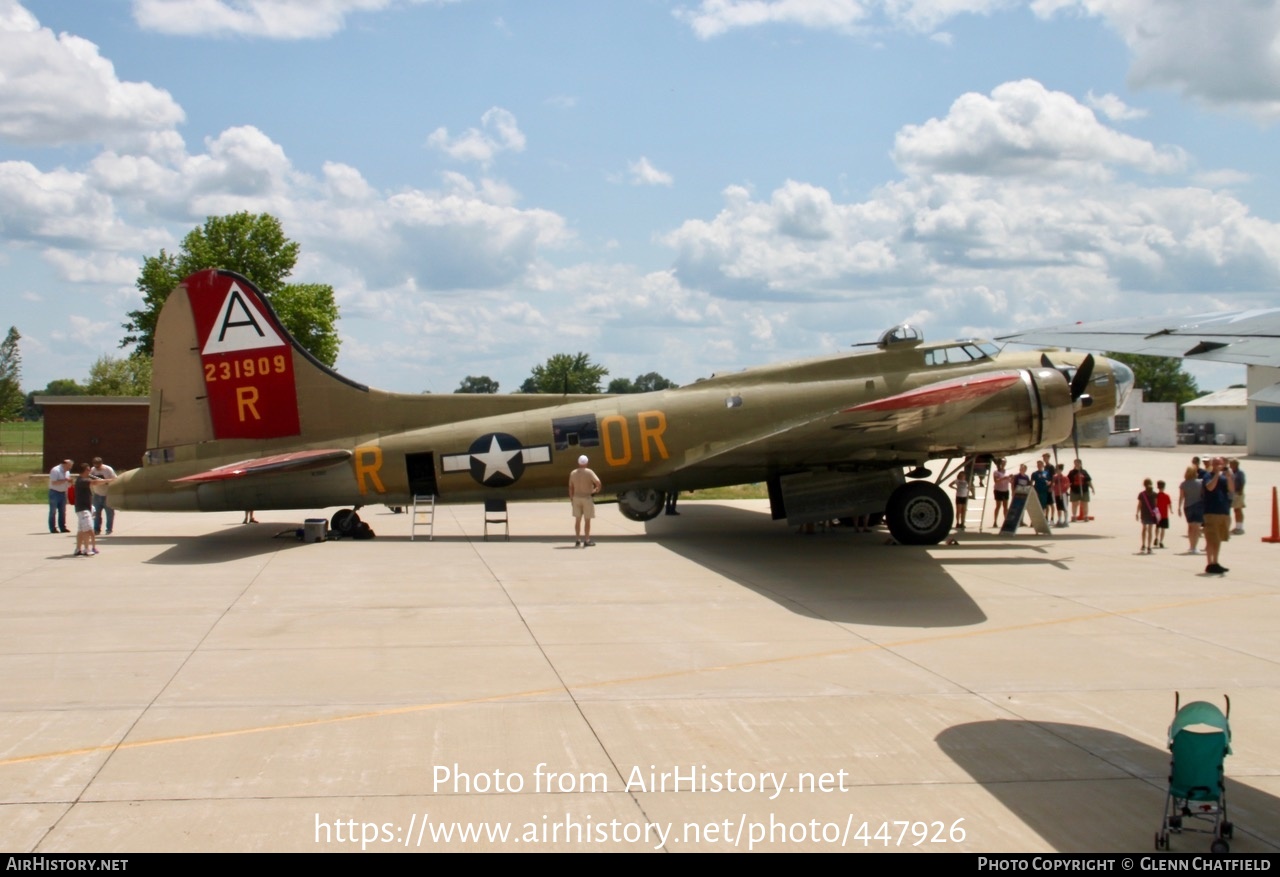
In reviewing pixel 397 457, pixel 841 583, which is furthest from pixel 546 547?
pixel 841 583

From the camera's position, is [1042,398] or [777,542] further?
[777,542]

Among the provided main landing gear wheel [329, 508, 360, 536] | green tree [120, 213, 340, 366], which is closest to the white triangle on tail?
main landing gear wheel [329, 508, 360, 536]

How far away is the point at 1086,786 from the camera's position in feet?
21.4

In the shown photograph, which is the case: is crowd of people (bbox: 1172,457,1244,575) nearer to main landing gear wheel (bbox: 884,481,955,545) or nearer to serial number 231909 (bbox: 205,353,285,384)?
main landing gear wheel (bbox: 884,481,955,545)

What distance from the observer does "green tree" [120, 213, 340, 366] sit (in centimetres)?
6600

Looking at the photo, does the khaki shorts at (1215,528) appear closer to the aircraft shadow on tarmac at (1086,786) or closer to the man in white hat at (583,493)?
the aircraft shadow on tarmac at (1086,786)

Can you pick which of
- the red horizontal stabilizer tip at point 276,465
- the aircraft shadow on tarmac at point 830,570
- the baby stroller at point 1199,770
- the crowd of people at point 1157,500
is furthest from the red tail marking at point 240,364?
the baby stroller at point 1199,770

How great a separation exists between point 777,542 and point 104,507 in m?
12.9

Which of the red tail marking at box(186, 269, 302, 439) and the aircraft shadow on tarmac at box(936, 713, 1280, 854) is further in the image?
the red tail marking at box(186, 269, 302, 439)

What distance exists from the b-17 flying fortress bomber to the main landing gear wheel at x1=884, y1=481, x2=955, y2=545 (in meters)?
0.43

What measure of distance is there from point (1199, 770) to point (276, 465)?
15593 millimetres

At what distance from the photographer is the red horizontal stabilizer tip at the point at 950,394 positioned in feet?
48.8

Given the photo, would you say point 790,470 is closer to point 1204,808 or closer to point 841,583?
point 841,583

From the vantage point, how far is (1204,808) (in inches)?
215
